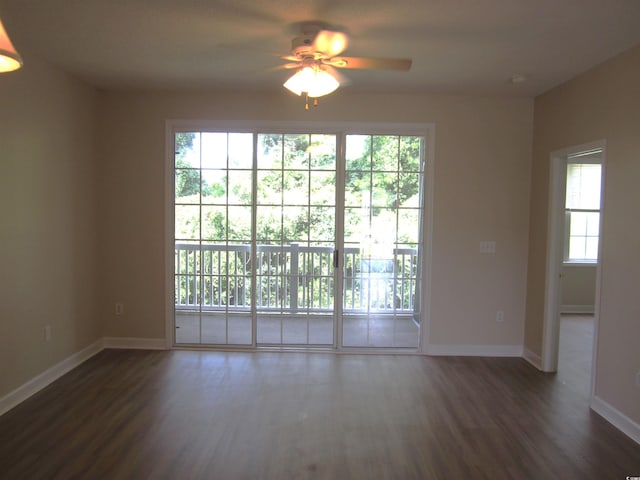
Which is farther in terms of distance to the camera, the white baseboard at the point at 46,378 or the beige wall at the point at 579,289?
the beige wall at the point at 579,289

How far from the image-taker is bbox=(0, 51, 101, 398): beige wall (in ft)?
9.59

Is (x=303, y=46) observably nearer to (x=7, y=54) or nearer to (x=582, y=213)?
(x=7, y=54)

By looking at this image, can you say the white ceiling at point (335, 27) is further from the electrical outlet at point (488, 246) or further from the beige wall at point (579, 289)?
the beige wall at point (579, 289)

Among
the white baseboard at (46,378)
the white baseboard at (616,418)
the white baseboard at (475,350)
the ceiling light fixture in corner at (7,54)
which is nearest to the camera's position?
the ceiling light fixture in corner at (7,54)

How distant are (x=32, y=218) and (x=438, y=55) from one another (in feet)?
11.2

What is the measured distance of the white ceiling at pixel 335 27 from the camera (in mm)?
2334

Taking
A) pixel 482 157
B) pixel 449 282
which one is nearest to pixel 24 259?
pixel 449 282

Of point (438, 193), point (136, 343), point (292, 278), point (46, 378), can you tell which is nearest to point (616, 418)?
point (438, 193)

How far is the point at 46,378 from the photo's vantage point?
3.33 meters

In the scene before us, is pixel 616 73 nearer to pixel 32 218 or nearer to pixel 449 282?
pixel 449 282

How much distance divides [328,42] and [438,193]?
2.20 m

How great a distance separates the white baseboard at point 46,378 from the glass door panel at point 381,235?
8.39ft

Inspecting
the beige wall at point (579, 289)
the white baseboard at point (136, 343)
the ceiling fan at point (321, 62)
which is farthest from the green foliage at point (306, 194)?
the beige wall at point (579, 289)

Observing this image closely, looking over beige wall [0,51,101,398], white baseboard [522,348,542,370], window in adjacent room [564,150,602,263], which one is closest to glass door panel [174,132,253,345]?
beige wall [0,51,101,398]
